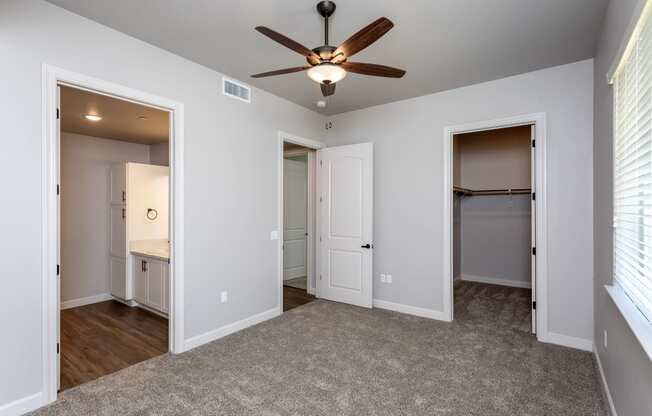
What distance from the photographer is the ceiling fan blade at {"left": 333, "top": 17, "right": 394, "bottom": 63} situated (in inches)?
75.3

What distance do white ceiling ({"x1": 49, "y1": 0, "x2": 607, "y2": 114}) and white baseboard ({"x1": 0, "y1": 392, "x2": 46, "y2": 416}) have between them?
2702 mm

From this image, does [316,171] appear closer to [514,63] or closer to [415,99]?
[415,99]

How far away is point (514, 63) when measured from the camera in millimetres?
3301

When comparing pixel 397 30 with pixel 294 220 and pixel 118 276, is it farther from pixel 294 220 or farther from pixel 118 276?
pixel 118 276

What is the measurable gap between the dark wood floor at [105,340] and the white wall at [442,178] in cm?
279

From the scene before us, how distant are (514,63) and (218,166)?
10.2ft

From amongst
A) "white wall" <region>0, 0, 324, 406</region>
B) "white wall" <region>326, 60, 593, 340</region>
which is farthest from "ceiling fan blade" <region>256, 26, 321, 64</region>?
"white wall" <region>326, 60, 593, 340</region>

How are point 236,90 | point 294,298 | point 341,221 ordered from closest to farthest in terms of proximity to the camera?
point 236,90, point 341,221, point 294,298

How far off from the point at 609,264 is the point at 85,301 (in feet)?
20.3

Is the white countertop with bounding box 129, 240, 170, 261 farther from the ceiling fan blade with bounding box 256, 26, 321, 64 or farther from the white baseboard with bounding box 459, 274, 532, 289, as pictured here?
the white baseboard with bounding box 459, 274, 532, 289

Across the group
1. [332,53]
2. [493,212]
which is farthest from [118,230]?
[493,212]

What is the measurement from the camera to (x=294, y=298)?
5102 mm

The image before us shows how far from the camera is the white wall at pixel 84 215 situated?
16.1 ft

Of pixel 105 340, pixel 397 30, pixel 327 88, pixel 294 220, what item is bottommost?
pixel 105 340
